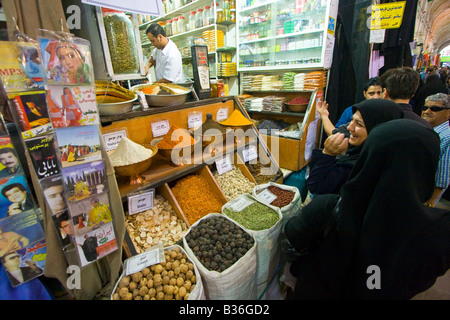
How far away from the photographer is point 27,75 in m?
0.78

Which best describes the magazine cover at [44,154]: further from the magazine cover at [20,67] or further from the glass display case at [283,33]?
the glass display case at [283,33]

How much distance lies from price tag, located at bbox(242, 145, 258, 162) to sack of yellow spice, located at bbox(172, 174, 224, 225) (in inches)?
21.6

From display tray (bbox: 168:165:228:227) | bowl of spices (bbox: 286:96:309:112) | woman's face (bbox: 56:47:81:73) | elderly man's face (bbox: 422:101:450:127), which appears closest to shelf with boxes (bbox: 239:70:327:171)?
bowl of spices (bbox: 286:96:309:112)

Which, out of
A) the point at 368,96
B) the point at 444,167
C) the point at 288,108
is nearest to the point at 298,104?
the point at 288,108

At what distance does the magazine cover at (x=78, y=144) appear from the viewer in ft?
2.78

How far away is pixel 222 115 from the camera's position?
2109mm

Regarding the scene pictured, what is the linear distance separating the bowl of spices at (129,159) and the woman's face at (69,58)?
517 millimetres

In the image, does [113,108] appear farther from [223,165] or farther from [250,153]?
[250,153]

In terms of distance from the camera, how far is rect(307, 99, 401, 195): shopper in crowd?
127 cm

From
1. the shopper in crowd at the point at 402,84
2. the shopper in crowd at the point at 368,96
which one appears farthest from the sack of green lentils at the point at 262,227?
the shopper in crowd at the point at 402,84
